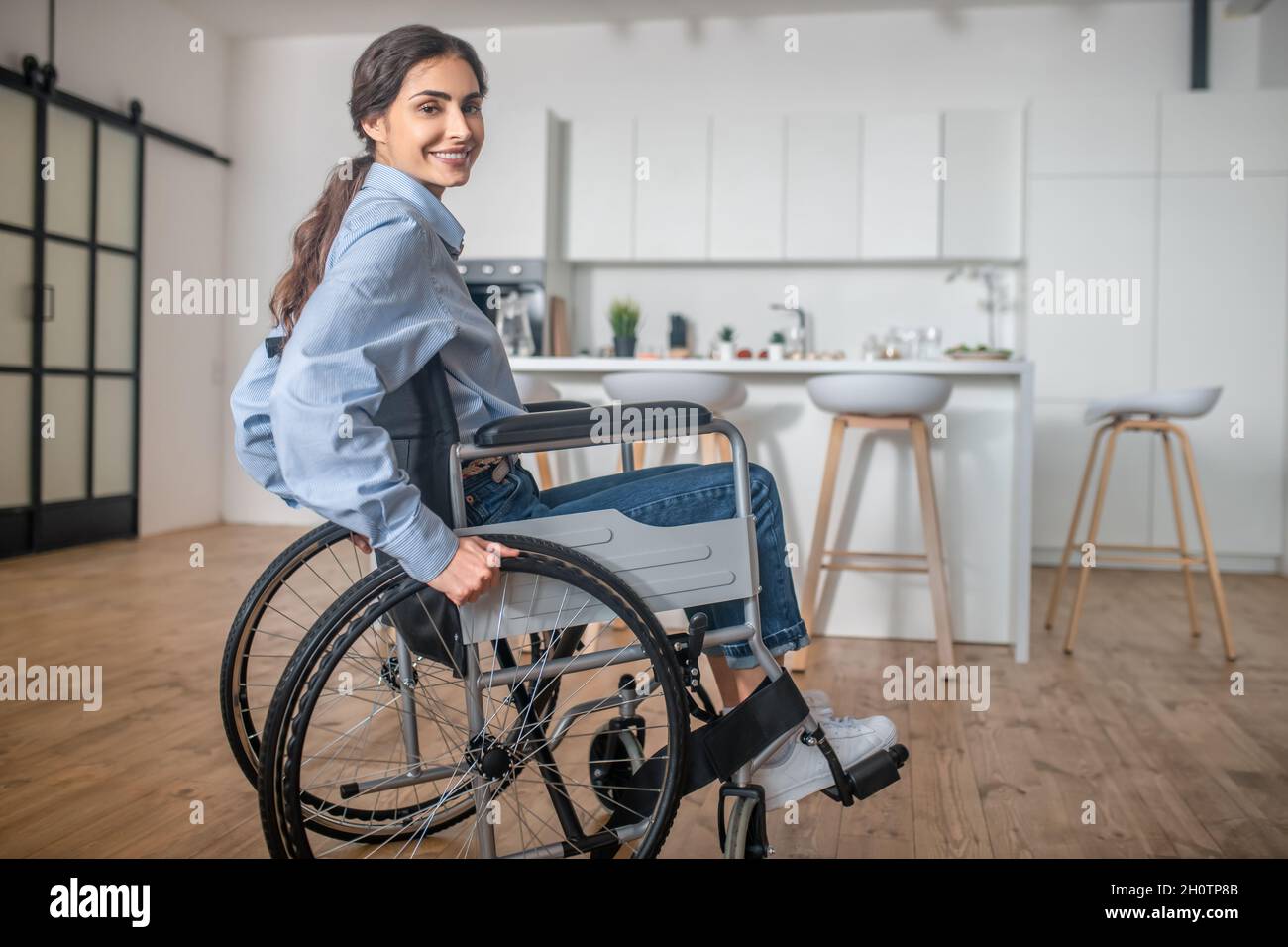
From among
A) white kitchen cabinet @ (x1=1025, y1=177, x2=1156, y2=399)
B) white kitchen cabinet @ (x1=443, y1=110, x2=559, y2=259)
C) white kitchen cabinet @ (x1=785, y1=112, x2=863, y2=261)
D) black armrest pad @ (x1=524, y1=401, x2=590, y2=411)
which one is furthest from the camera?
white kitchen cabinet @ (x1=443, y1=110, x2=559, y2=259)

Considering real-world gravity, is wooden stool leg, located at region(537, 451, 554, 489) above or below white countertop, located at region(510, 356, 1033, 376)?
below

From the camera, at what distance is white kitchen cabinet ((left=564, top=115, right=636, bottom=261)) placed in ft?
18.5

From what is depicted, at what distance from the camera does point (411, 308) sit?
1.24 meters

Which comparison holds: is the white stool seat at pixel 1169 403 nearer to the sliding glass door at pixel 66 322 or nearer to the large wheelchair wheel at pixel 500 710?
the large wheelchair wheel at pixel 500 710

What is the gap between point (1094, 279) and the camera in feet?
17.0

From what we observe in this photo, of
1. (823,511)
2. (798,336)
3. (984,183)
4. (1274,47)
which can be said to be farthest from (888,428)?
(1274,47)

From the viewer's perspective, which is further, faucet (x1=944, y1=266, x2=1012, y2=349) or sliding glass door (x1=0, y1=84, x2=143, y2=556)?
faucet (x1=944, y1=266, x2=1012, y2=349)

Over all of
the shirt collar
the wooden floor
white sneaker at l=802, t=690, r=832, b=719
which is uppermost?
the shirt collar

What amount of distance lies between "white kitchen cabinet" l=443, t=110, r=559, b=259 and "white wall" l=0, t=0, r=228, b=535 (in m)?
1.56

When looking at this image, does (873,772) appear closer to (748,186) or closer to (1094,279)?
(1094,279)

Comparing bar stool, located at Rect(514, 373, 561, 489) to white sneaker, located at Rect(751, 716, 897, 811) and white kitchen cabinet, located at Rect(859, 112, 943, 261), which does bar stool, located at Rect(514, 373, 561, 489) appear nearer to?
white sneaker, located at Rect(751, 716, 897, 811)

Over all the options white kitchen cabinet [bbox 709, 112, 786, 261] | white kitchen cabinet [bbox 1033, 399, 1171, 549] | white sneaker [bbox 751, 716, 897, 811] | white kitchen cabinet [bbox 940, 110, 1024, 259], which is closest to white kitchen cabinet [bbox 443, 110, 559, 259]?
white kitchen cabinet [bbox 709, 112, 786, 261]
